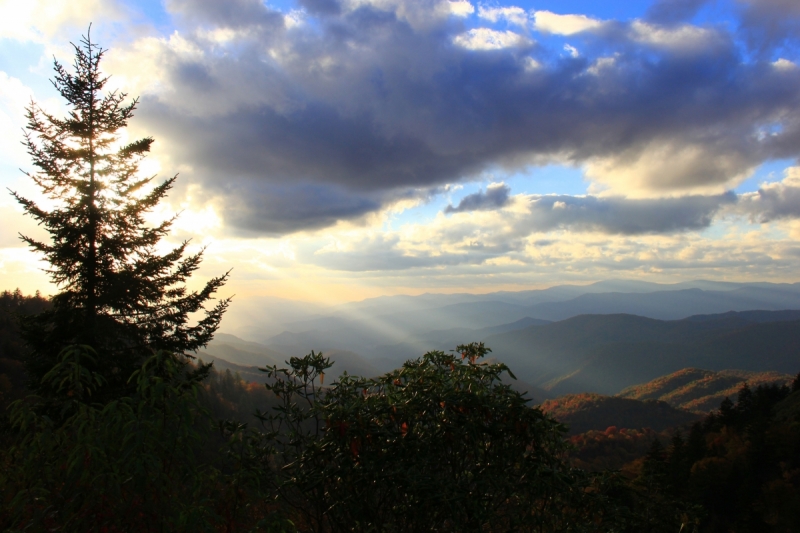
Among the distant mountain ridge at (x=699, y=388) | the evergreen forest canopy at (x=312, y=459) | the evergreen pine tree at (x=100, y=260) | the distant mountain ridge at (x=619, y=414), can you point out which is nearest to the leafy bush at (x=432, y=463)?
the evergreen forest canopy at (x=312, y=459)

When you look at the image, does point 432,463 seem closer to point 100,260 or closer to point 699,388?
point 100,260

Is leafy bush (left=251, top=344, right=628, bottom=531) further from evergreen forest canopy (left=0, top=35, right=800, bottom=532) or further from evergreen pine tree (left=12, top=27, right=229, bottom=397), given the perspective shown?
evergreen pine tree (left=12, top=27, right=229, bottom=397)

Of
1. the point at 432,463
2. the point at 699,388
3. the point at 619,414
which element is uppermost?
the point at 432,463

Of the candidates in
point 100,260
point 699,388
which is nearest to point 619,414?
point 699,388

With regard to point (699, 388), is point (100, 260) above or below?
above

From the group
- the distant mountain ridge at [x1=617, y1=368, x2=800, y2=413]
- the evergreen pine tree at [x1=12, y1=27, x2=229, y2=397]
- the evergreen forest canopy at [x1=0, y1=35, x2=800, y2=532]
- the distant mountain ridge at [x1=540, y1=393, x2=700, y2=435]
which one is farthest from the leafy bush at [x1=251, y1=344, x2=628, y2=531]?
the distant mountain ridge at [x1=617, y1=368, x2=800, y2=413]

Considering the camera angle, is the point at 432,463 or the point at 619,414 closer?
the point at 432,463

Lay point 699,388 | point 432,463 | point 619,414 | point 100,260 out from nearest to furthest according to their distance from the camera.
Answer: point 432,463 < point 100,260 < point 619,414 < point 699,388

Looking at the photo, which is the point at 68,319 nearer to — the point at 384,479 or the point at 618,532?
the point at 384,479

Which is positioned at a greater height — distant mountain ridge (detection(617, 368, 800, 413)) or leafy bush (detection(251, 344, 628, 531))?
leafy bush (detection(251, 344, 628, 531))

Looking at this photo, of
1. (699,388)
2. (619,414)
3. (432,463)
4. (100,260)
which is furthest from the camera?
(699,388)

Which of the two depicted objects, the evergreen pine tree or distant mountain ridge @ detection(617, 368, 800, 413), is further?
distant mountain ridge @ detection(617, 368, 800, 413)

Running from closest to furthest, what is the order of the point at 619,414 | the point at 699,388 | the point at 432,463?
the point at 432,463 < the point at 619,414 < the point at 699,388


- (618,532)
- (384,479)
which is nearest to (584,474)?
(618,532)
